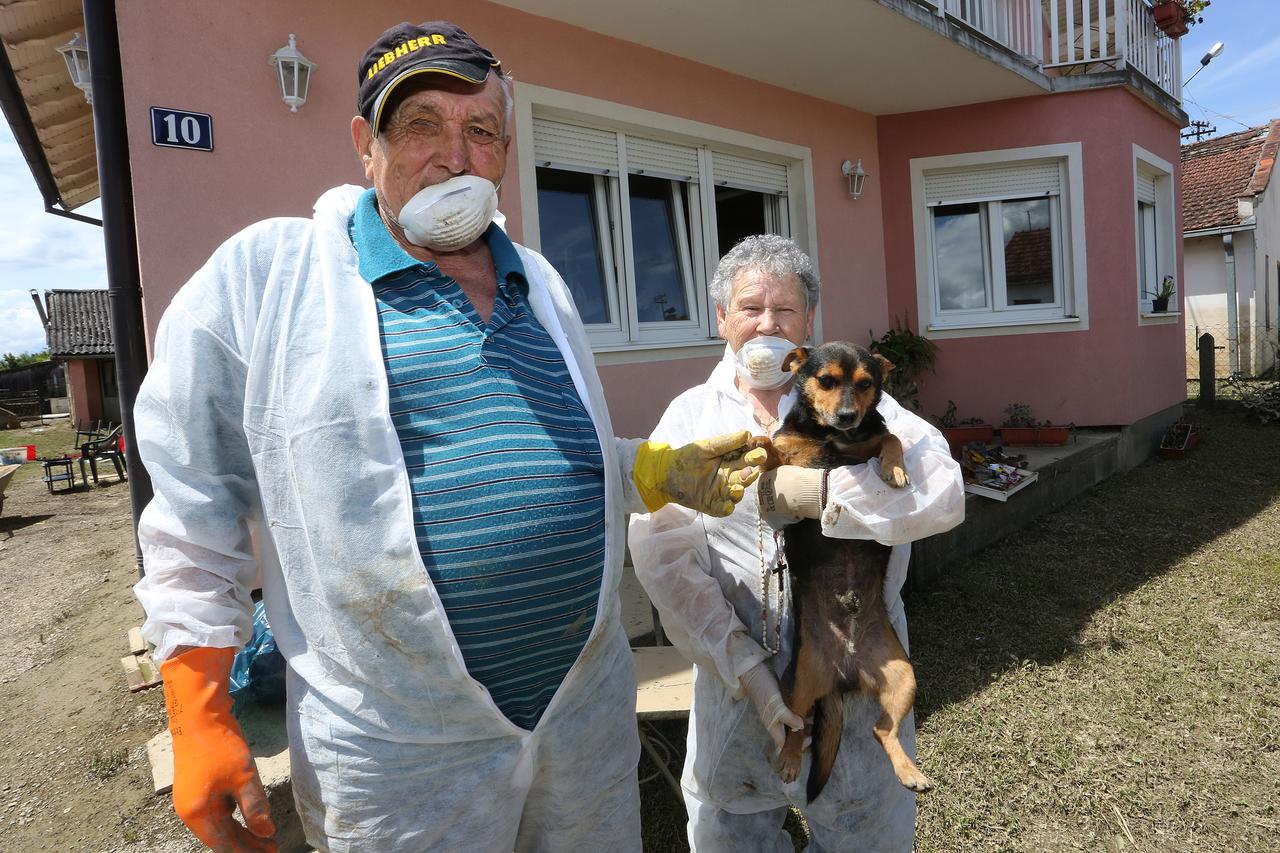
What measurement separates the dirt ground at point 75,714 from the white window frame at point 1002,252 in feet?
26.6

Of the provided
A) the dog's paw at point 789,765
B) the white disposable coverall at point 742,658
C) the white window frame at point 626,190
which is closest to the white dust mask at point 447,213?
the white disposable coverall at point 742,658

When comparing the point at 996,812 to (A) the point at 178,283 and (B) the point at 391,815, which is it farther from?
(A) the point at 178,283

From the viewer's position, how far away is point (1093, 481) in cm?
783

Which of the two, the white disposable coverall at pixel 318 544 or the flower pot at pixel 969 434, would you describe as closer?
the white disposable coverall at pixel 318 544

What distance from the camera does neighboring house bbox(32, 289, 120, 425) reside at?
25.8 meters

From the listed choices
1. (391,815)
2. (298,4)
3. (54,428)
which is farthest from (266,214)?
(54,428)

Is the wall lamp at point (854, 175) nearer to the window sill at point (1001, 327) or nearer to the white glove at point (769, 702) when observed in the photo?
the window sill at point (1001, 327)

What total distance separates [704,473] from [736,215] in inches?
232

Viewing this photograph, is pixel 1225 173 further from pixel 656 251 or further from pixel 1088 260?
pixel 656 251

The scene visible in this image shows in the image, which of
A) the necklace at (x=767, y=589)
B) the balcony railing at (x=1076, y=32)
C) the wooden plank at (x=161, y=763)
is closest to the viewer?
the necklace at (x=767, y=589)

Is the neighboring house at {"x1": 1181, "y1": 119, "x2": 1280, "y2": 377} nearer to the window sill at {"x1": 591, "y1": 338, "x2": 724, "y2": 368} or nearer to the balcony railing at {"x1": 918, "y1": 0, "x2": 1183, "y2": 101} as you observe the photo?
the balcony railing at {"x1": 918, "y1": 0, "x2": 1183, "y2": 101}

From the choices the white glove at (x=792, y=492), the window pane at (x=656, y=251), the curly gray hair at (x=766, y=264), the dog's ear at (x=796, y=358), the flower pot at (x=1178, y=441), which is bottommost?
the flower pot at (x=1178, y=441)

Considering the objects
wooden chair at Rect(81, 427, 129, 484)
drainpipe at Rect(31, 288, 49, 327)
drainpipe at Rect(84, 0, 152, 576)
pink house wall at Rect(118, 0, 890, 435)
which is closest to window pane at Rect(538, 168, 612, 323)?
pink house wall at Rect(118, 0, 890, 435)

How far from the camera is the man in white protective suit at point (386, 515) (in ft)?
4.38
